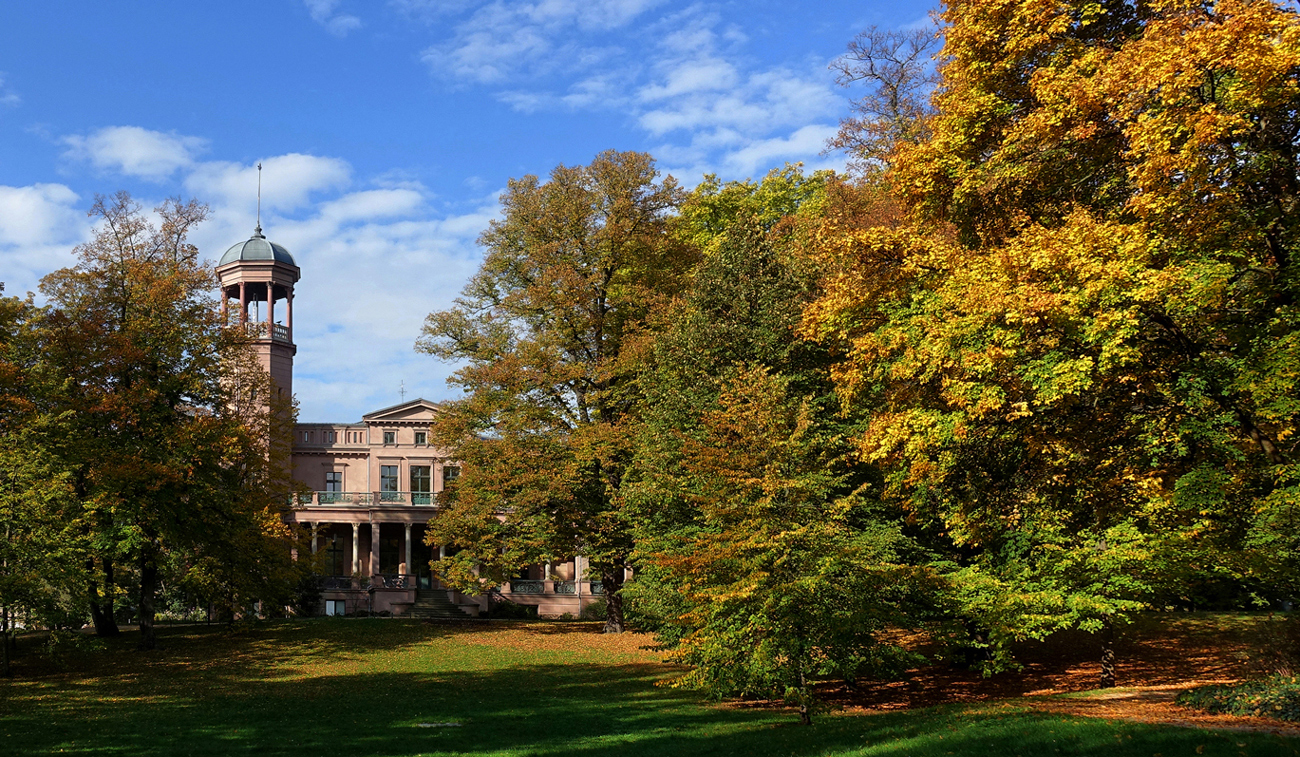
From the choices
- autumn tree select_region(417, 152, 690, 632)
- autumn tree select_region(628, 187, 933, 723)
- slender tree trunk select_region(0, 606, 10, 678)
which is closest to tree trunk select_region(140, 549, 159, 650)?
slender tree trunk select_region(0, 606, 10, 678)

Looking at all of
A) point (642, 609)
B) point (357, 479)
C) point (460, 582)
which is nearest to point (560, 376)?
point (460, 582)

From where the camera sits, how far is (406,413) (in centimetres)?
5459

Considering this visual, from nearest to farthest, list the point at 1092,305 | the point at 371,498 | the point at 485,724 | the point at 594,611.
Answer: the point at 1092,305
the point at 485,724
the point at 594,611
the point at 371,498

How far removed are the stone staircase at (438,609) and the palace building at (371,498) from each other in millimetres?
55

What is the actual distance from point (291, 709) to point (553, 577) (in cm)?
3254

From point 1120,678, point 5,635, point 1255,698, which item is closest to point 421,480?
point 5,635

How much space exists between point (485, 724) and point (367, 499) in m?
36.3

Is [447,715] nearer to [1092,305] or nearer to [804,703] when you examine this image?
[804,703]

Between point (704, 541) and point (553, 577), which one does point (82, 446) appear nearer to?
point (704, 541)

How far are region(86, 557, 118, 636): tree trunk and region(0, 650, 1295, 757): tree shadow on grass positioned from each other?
13.8ft

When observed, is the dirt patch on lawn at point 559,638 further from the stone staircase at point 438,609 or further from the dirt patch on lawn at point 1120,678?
the dirt patch on lawn at point 1120,678

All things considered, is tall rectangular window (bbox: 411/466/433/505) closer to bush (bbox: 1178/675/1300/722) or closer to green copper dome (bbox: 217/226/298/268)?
green copper dome (bbox: 217/226/298/268)

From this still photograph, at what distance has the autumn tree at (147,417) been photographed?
28.2 metres

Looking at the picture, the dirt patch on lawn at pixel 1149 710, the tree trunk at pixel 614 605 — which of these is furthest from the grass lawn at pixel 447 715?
the tree trunk at pixel 614 605
